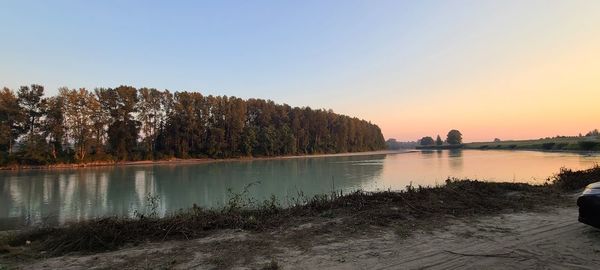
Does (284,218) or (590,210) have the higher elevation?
(590,210)

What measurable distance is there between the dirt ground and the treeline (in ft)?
181

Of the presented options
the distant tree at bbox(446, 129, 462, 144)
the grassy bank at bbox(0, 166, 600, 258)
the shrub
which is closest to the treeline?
the grassy bank at bbox(0, 166, 600, 258)

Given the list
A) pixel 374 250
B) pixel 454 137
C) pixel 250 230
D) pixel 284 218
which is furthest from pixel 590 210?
pixel 454 137

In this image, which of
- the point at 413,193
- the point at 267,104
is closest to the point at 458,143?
the point at 267,104

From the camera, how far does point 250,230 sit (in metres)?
7.51

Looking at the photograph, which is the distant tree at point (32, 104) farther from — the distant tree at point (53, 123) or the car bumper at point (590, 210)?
the car bumper at point (590, 210)

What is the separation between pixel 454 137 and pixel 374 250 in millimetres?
178118

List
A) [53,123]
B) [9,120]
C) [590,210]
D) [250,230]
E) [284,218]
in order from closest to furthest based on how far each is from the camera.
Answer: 1. [590,210]
2. [250,230]
3. [284,218]
4. [9,120]
5. [53,123]

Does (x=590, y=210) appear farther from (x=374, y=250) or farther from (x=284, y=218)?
(x=284, y=218)

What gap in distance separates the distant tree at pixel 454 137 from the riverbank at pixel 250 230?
17105cm

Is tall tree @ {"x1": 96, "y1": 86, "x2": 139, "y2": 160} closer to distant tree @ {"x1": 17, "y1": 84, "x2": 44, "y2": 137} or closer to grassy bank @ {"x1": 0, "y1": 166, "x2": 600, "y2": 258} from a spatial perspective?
distant tree @ {"x1": 17, "y1": 84, "x2": 44, "y2": 137}

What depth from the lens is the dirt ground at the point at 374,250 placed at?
212 inches

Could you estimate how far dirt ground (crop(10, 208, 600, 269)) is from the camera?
5375 millimetres

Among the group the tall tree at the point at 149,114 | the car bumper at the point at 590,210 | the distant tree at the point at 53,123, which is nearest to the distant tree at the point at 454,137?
the tall tree at the point at 149,114
